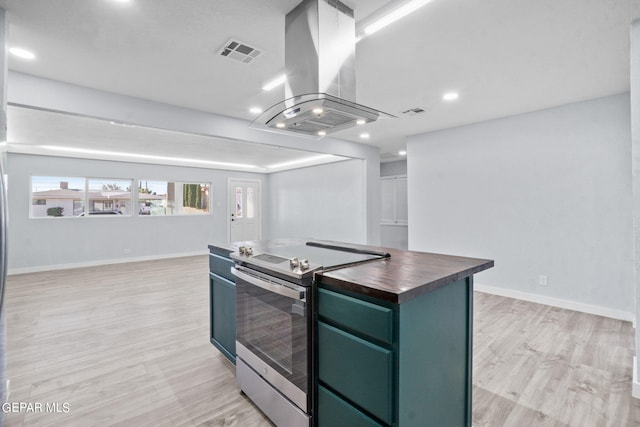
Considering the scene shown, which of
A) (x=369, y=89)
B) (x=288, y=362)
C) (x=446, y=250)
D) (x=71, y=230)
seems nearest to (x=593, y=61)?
(x=369, y=89)

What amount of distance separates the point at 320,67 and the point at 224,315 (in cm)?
195

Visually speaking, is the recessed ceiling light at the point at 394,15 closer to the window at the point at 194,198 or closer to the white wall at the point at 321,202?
the white wall at the point at 321,202

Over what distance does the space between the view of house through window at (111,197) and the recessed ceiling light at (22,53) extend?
464 cm

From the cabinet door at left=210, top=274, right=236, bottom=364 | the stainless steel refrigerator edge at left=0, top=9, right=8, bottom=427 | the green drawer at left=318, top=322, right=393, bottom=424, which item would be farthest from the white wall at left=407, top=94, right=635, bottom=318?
the stainless steel refrigerator edge at left=0, top=9, right=8, bottom=427

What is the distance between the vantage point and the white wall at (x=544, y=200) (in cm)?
336

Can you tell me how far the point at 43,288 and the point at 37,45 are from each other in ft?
13.2

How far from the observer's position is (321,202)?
755 centimetres

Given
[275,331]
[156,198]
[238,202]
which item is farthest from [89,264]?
[275,331]

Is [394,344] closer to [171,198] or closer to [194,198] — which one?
[171,198]

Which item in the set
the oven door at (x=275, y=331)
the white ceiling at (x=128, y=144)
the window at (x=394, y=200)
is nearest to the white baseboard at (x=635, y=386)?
the oven door at (x=275, y=331)

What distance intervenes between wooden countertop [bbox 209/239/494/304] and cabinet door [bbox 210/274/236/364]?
1.10m

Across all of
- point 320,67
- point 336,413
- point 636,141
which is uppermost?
point 320,67

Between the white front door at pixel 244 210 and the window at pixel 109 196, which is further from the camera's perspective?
the white front door at pixel 244 210

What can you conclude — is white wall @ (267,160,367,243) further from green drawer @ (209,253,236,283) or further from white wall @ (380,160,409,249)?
green drawer @ (209,253,236,283)
